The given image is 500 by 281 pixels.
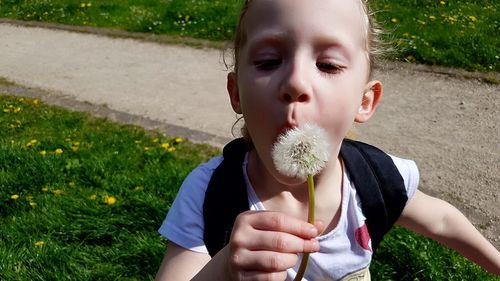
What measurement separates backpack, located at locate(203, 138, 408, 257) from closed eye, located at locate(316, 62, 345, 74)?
0.49m

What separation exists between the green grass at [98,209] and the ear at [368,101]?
4.52ft

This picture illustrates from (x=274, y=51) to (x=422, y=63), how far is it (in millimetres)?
4637

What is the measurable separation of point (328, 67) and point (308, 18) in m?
0.13

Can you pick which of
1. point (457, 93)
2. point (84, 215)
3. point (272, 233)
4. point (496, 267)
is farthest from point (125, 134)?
point (272, 233)

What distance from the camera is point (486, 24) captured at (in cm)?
630

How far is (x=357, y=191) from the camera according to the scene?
186cm

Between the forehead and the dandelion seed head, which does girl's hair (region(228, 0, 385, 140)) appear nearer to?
the forehead

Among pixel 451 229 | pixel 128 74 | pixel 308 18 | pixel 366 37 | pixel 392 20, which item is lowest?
pixel 128 74

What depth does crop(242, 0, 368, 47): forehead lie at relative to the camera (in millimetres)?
1392

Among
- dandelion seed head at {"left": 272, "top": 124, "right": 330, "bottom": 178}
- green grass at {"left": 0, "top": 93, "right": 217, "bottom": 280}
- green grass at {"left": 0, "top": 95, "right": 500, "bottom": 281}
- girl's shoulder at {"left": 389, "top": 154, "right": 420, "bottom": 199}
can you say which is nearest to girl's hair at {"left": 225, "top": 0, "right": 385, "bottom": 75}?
girl's shoulder at {"left": 389, "top": 154, "right": 420, "bottom": 199}

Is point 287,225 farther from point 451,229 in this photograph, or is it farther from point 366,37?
point 451,229

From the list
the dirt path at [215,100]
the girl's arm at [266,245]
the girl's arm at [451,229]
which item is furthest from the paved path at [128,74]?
the girl's arm at [266,245]

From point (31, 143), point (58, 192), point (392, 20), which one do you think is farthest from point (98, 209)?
point (392, 20)

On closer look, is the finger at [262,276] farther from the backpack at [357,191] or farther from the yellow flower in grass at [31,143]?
the yellow flower in grass at [31,143]
